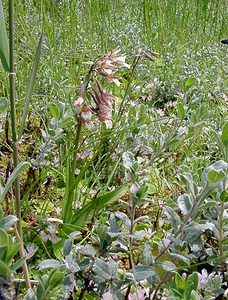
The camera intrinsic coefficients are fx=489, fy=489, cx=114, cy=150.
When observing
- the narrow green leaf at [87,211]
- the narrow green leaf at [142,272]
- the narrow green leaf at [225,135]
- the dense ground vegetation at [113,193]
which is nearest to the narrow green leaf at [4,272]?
the dense ground vegetation at [113,193]

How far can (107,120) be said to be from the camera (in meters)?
1.23

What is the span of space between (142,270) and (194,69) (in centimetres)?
204

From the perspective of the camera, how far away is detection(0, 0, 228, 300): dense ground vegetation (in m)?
0.85

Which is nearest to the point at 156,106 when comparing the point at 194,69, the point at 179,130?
the point at 194,69

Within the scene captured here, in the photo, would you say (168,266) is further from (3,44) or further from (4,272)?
(3,44)

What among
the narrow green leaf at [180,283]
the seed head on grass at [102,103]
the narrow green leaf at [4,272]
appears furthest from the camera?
the seed head on grass at [102,103]

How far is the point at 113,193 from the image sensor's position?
134 cm

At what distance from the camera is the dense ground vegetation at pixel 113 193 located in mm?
850

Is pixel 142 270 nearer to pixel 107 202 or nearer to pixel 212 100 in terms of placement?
pixel 107 202

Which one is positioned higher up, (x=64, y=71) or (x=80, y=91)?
(x=80, y=91)

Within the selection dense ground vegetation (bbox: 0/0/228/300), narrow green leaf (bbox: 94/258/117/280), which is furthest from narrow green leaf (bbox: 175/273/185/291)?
narrow green leaf (bbox: 94/258/117/280)

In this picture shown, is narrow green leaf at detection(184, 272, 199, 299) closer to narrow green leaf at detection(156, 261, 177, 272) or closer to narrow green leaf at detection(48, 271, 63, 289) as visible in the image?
narrow green leaf at detection(156, 261, 177, 272)

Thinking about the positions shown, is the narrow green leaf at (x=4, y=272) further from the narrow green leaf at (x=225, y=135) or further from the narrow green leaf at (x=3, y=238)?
the narrow green leaf at (x=225, y=135)

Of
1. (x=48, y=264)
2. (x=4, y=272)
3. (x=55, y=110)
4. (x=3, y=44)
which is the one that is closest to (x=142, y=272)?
(x=48, y=264)
